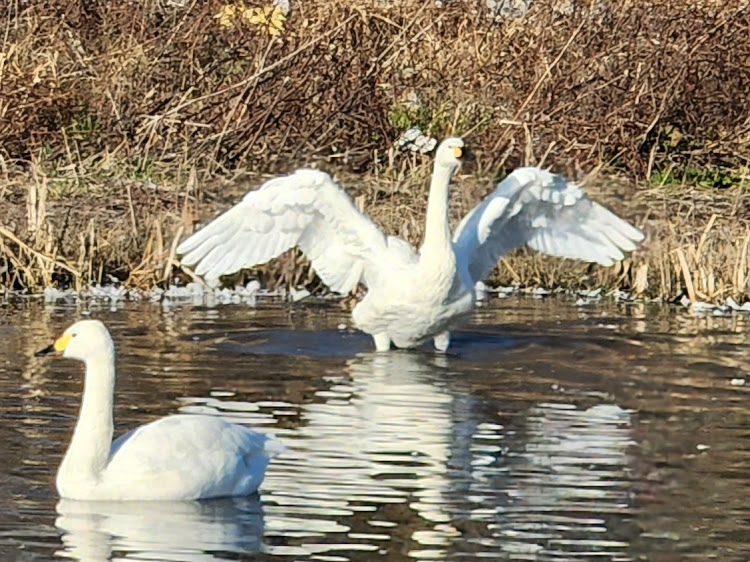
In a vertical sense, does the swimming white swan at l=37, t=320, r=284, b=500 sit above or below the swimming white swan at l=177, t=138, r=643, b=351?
below

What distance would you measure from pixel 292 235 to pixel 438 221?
3.32ft

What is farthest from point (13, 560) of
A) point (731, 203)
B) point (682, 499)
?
point (731, 203)

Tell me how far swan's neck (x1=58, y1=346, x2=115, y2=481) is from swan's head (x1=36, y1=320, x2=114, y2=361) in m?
0.02

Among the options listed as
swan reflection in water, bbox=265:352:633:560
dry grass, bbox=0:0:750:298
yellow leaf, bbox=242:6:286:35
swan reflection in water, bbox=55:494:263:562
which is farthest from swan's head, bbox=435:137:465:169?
yellow leaf, bbox=242:6:286:35

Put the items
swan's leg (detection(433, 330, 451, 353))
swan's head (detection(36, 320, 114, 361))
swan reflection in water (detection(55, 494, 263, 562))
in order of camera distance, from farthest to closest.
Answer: swan's leg (detection(433, 330, 451, 353)) < swan's head (detection(36, 320, 114, 361)) < swan reflection in water (detection(55, 494, 263, 562))

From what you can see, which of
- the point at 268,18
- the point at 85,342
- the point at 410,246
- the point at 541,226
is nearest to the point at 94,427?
the point at 85,342

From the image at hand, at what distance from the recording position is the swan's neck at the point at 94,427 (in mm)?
7566

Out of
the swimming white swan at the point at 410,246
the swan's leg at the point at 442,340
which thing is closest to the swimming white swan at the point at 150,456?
the swimming white swan at the point at 410,246

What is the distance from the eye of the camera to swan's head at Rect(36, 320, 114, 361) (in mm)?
7891

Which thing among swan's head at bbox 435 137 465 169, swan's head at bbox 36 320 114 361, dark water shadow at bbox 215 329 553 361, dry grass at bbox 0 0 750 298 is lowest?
dark water shadow at bbox 215 329 553 361

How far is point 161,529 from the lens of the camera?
716cm

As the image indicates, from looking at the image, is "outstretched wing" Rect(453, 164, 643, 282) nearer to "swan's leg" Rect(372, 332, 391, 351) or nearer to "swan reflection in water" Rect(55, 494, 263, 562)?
"swan's leg" Rect(372, 332, 391, 351)

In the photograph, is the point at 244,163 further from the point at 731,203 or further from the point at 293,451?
the point at 293,451

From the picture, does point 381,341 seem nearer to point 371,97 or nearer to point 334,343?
point 334,343
